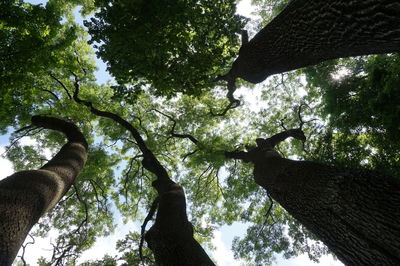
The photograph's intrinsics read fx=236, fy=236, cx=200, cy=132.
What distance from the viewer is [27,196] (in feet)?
11.6

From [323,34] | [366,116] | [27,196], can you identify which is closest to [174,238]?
[27,196]

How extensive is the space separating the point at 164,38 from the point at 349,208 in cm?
503

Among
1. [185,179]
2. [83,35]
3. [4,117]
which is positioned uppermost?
[83,35]

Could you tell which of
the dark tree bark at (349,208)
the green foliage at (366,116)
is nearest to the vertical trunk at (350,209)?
the dark tree bark at (349,208)

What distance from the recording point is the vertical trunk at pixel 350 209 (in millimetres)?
3299

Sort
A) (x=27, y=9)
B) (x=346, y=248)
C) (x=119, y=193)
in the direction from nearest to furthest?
1. (x=346, y=248)
2. (x=27, y=9)
3. (x=119, y=193)

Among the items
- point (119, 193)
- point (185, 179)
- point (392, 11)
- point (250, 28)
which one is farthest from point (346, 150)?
point (119, 193)

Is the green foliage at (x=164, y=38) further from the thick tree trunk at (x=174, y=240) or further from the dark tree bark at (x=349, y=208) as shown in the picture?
the dark tree bark at (x=349, y=208)

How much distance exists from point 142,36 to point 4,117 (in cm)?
818

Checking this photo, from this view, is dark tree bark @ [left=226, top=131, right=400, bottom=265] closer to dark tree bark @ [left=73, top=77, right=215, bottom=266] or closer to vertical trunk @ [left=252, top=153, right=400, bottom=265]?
vertical trunk @ [left=252, top=153, right=400, bottom=265]

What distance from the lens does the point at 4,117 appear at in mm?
9617

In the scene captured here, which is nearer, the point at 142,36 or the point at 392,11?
the point at 392,11

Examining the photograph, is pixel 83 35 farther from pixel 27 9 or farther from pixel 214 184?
pixel 214 184

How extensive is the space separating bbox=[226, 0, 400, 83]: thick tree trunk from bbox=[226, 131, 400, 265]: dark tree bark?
2124 mm
